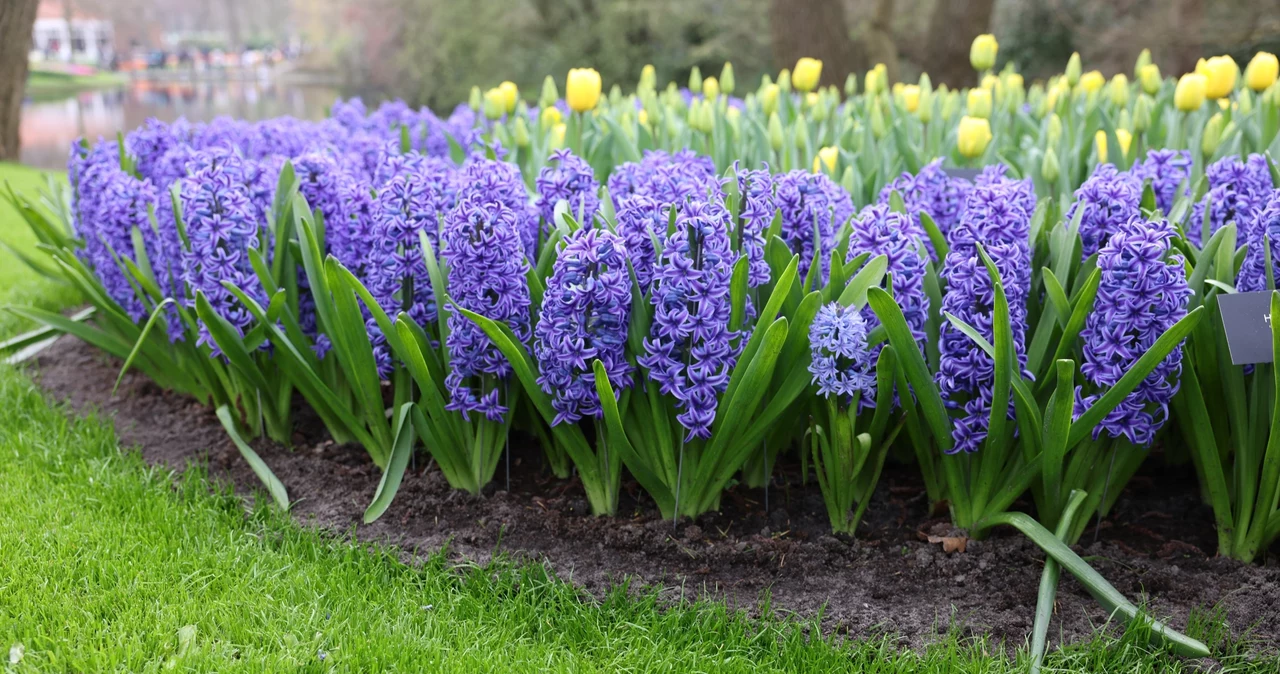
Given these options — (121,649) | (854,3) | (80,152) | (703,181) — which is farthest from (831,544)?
(854,3)

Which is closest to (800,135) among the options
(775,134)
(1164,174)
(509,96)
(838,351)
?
(775,134)

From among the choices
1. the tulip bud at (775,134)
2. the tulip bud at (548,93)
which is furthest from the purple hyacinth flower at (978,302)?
the tulip bud at (548,93)

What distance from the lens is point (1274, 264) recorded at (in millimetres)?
2145

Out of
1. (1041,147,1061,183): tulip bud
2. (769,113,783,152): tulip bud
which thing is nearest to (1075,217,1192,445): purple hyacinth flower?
(1041,147,1061,183): tulip bud

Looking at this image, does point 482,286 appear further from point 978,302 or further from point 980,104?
point 980,104

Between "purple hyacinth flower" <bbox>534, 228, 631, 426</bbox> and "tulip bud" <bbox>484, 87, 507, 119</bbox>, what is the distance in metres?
2.74

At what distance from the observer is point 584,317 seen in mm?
2004

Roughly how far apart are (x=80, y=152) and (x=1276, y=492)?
11.8 ft

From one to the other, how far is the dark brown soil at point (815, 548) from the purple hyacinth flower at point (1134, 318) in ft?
1.07

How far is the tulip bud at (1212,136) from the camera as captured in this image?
3150 millimetres

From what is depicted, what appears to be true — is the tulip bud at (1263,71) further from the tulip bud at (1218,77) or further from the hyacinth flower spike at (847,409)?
the hyacinth flower spike at (847,409)

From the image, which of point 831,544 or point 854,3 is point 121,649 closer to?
point 831,544

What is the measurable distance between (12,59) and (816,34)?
24.1 ft

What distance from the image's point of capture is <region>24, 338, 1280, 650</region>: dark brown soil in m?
1.97
